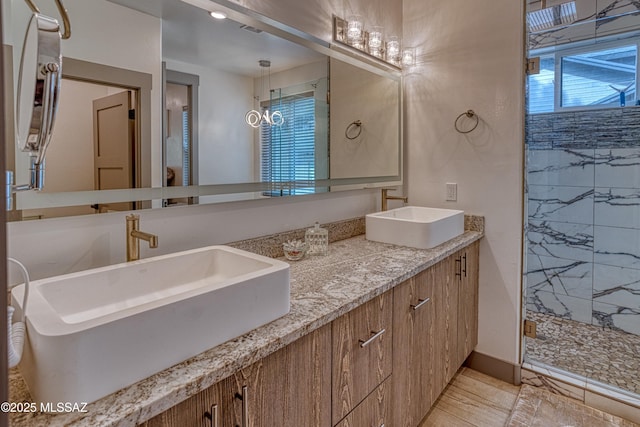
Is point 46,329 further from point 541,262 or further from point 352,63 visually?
point 541,262

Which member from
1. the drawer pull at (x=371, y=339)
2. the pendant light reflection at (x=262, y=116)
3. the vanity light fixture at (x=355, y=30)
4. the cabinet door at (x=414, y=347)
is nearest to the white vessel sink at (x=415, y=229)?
the cabinet door at (x=414, y=347)

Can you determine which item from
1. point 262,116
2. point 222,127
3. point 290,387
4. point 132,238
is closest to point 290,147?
point 262,116

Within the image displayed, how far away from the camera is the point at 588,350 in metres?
2.49

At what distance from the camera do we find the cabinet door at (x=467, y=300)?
1999 mm

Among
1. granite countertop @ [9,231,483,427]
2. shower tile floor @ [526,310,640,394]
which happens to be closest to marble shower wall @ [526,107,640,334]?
shower tile floor @ [526,310,640,394]

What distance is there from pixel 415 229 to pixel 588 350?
1721mm

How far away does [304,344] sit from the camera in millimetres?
996

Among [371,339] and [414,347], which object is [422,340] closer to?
[414,347]

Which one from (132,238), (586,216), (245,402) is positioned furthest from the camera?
(586,216)

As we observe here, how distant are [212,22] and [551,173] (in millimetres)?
2692

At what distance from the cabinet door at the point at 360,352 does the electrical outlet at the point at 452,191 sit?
1176mm

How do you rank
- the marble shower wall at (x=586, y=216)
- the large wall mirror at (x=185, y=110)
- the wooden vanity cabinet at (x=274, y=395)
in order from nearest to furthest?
the wooden vanity cabinet at (x=274, y=395) < the large wall mirror at (x=185, y=110) < the marble shower wall at (x=586, y=216)

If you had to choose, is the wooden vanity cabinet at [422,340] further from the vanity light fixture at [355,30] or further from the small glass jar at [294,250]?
the vanity light fixture at [355,30]

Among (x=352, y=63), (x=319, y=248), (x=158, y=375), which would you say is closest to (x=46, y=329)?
(x=158, y=375)
